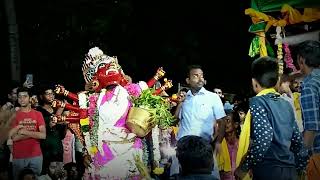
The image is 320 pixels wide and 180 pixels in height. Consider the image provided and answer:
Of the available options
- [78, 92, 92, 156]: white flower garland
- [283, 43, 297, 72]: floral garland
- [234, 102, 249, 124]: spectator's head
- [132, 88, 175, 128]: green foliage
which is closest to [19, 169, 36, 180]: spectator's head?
[78, 92, 92, 156]: white flower garland

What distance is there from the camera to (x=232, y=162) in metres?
8.35

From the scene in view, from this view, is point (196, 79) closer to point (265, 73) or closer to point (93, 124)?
point (93, 124)

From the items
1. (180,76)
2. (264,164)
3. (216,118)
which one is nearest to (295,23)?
(216,118)

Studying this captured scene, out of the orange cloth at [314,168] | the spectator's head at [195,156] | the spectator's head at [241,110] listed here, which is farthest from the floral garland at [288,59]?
the spectator's head at [195,156]

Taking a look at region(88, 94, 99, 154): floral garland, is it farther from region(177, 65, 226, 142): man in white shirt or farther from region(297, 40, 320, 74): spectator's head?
region(297, 40, 320, 74): spectator's head

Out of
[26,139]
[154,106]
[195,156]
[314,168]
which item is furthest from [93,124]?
[314,168]

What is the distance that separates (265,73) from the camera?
5.00 meters

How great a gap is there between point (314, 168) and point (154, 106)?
6.76ft

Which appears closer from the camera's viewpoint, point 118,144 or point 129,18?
point 118,144

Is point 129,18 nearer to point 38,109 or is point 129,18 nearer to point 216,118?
point 38,109

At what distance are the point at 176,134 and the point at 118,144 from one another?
2158mm

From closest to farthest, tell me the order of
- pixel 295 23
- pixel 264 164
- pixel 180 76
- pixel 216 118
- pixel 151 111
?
pixel 264 164 < pixel 151 111 < pixel 216 118 < pixel 295 23 < pixel 180 76

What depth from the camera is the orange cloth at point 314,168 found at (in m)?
4.80

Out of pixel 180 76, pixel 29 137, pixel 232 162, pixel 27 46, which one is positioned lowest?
pixel 232 162
